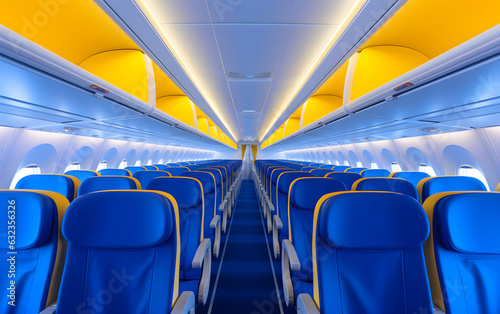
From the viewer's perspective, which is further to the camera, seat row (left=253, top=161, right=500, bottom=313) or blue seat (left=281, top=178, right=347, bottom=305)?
blue seat (left=281, top=178, right=347, bottom=305)

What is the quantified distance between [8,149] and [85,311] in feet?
14.3

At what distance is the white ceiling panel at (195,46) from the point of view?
2465 millimetres

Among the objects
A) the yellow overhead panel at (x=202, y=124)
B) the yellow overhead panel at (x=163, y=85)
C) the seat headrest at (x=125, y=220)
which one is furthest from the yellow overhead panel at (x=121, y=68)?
the yellow overhead panel at (x=202, y=124)

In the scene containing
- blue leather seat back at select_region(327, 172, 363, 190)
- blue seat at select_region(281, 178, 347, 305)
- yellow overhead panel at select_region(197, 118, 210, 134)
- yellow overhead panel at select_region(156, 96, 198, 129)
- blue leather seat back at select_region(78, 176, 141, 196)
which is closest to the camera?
blue seat at select_region(281, 178, 347, 305)

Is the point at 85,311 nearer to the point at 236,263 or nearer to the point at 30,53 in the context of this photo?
the point at 30,53

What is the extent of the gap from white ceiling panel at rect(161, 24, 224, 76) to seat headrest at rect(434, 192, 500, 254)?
2.59 metres

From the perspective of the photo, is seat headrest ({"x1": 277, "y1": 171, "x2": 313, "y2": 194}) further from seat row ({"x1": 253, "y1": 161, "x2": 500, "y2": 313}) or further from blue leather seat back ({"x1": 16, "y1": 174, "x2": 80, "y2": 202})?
blue leather seat back ({"x1": 16, "y1": 174, "x2": 80, "y2": 202})

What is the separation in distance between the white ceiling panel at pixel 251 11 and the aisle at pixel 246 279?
123 inches

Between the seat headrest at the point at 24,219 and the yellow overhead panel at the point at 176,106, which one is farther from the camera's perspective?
the yellow overhead panel at the point at 176,106

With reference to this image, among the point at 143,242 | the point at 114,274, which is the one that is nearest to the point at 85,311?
the point at 114,274

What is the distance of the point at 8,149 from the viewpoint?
158 inches

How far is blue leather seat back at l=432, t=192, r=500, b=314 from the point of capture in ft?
4.47

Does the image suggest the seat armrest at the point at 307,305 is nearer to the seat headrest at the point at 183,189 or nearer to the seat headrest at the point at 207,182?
the seat headrest at the point at 183,189

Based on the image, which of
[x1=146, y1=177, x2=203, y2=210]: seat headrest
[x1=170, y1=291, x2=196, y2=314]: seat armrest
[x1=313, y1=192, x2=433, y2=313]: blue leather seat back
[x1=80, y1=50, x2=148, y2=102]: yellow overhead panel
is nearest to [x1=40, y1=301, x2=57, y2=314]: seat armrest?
[x1=170, y1=291, x2=196, y2=314]: seat armrest
